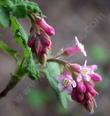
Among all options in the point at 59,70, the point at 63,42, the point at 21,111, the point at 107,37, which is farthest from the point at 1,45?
the point at 107,37

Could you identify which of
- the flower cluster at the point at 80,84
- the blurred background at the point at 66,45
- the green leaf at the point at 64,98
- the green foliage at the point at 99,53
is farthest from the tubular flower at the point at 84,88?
the green foliage at the point at 99,53

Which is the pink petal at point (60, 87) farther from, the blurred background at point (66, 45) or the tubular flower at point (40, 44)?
the blurred background at point (66, 45)

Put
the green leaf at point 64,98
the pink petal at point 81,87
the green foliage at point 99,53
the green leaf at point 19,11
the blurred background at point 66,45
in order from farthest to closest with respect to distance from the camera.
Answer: the green foliage at point 99,53 < the blurred background at point 66,45 < the green leaf at point 64,98 < the pink petal at point 81,87 < the green leaf at point 19,11

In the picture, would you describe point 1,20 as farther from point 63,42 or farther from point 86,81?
point 63,42

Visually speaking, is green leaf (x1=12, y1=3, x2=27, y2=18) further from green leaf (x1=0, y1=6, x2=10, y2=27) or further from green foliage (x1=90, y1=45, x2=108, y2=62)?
green foliage (x1=90, y1=45, x2=108, y2=62)

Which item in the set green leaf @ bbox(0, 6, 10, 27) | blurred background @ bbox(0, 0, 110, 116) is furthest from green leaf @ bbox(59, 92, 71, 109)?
blurred background @ bbox(0, 0, 110, 116)

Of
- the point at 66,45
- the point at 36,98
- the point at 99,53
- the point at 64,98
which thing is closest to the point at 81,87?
the point at 64,98
